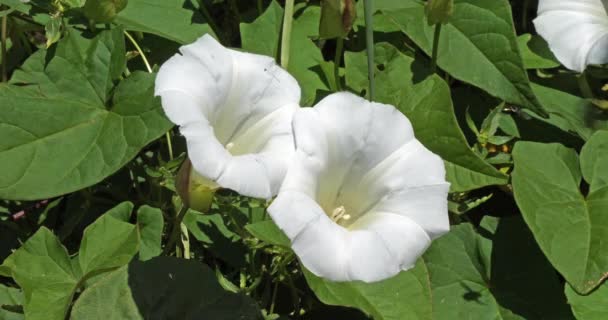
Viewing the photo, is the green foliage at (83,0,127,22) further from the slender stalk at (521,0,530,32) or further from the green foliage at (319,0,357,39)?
the slender stalk at (521,0,530,32)

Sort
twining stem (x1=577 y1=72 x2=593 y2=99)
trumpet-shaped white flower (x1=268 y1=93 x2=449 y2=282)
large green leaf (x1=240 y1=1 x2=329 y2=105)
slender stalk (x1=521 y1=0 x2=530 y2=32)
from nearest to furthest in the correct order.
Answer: trumpet-shaped white flower (x1=268 y1=93 x2=449 y2=282)
large green leaf (x1=240 y1=1 x2=329 y2=105)
twining stem (x1=577 y1=72 x2=593 y2=99)
slender stalk (x1=521 y1=0 x2=530 y2=32)

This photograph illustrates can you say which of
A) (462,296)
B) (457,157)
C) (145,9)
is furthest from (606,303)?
(145,9)

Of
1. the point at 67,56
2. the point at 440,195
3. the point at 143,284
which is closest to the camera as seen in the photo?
the point at 440,195

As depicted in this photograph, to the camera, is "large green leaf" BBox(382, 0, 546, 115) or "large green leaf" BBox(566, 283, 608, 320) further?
"large green leaf" BBox(382, 0, 546, 115)

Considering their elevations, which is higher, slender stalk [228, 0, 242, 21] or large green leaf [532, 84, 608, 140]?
slender stalk [228, 0, 242, 21]

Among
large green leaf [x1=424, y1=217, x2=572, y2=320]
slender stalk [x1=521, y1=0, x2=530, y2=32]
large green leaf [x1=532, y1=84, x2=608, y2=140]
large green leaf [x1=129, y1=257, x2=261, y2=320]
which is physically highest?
slender stalk [x1=521, y1=0, x2=530, y2=32]

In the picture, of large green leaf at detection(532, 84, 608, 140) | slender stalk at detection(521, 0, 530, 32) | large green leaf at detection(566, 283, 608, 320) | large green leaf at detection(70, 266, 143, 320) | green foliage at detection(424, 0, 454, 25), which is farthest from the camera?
slender stalk at detection(521, 0, 530, 32)

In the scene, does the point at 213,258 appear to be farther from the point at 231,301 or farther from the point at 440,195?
the point at 440,195

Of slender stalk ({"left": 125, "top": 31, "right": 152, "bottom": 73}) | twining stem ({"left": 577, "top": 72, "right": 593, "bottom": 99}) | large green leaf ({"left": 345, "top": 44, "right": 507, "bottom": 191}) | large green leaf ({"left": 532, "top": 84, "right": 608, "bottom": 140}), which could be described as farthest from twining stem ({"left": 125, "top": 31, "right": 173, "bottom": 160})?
twining stem ({"left": 577, "top": 72, "right": 593, "bottom": 99})

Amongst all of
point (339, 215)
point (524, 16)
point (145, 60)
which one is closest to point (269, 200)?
point (339, 215)
